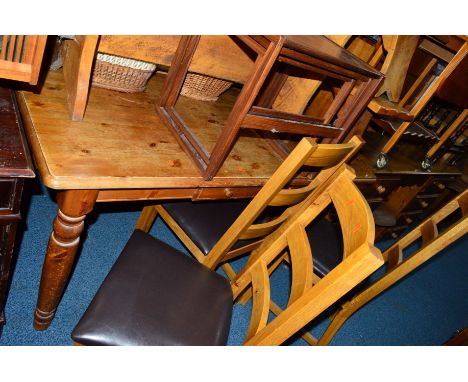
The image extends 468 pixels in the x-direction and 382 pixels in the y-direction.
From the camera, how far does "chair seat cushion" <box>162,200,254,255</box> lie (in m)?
1.43

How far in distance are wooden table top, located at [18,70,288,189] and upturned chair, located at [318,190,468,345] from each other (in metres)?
0.76

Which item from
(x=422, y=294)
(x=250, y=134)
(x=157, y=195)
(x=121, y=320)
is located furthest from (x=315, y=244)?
(x=422, y=294)

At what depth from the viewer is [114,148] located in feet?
3.59

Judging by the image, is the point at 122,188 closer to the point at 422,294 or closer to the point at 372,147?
the point at 372,147

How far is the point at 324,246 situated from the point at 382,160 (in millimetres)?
853

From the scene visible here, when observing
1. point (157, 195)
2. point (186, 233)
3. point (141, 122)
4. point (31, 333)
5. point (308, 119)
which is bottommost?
point (31, 333)

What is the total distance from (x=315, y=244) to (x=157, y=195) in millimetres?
928

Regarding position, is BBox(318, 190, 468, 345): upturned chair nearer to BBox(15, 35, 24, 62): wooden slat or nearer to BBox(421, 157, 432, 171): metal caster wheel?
BBox(421, 157, 432, 171): metal caster wheel

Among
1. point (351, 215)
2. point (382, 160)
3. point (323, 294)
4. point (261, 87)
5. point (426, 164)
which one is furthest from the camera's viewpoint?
point (426, 164)

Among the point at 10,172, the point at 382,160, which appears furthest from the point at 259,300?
the point at 382,160

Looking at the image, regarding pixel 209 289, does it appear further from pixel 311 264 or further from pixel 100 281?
pixel 100 281

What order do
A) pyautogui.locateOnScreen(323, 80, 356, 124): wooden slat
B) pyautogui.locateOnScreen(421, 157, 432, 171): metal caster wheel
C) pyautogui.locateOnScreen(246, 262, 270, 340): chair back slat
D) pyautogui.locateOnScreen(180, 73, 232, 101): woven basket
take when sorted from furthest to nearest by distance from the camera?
pyautogui.locateOnScreen(421, 157, 432, 171): metal caster wheel
pyautogui.locateOnScreen(180, 73, 232, 101): woven basket
pyautogui.locateOnScreen(323, 80, 356, 124): wooden slat
pyautogui.locateOnScreen(246, 262, 270, 340): chair back slat

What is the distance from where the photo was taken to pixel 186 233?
1468 millimetres

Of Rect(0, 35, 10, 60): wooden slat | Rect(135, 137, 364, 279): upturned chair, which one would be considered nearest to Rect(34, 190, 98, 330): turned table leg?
Rect(0, 35, 10, 60): wooden slat
